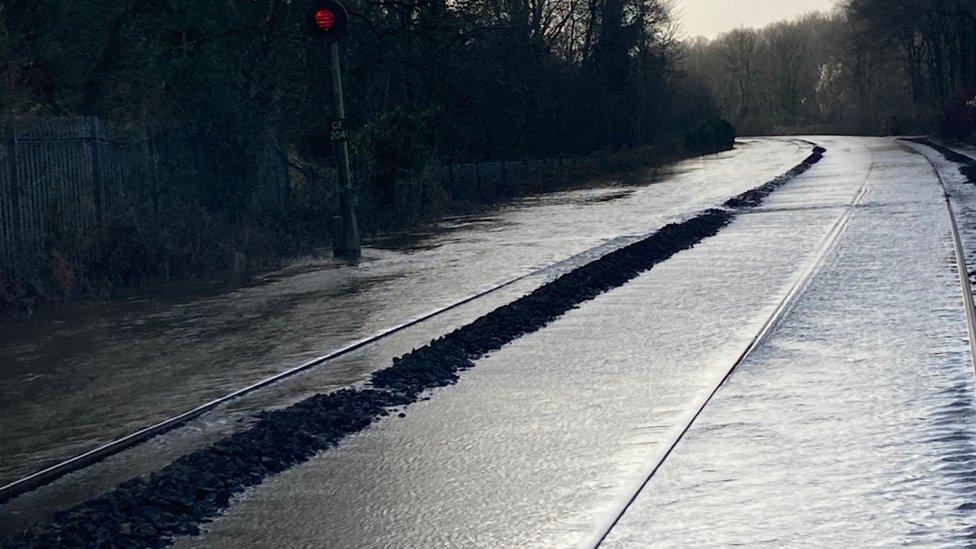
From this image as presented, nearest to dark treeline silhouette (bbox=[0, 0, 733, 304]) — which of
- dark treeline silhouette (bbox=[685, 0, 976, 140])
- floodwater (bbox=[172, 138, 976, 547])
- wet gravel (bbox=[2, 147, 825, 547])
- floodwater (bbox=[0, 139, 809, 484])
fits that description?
floodwater (bbox=[0, 139, 809, 484])

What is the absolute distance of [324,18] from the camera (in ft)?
57.9

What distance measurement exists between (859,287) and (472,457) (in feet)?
23.1

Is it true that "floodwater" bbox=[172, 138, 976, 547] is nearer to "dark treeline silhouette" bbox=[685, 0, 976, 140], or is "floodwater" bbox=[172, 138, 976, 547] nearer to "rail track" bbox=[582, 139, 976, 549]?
"rail track" bbox=[582, 139, 976, 549]

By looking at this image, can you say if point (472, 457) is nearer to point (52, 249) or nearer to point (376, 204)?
point (52, 249)

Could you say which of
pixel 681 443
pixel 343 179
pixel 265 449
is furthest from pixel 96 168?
pixel 681 443

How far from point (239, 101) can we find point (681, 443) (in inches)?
642

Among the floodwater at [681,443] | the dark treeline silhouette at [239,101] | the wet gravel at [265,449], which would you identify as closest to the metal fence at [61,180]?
the dark treeline silhouette at [239,101]

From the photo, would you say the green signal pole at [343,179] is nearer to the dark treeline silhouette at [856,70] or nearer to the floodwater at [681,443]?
the floodwater at [681,443]

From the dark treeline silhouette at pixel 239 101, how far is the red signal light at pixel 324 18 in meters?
3.45

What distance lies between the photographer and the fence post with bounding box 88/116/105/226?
17703mm

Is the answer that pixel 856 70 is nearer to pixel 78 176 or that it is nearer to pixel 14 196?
pixel 78 176

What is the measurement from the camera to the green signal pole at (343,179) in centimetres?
1822

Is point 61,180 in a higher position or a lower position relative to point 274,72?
lower

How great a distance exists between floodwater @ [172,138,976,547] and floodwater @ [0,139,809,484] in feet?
5.50
